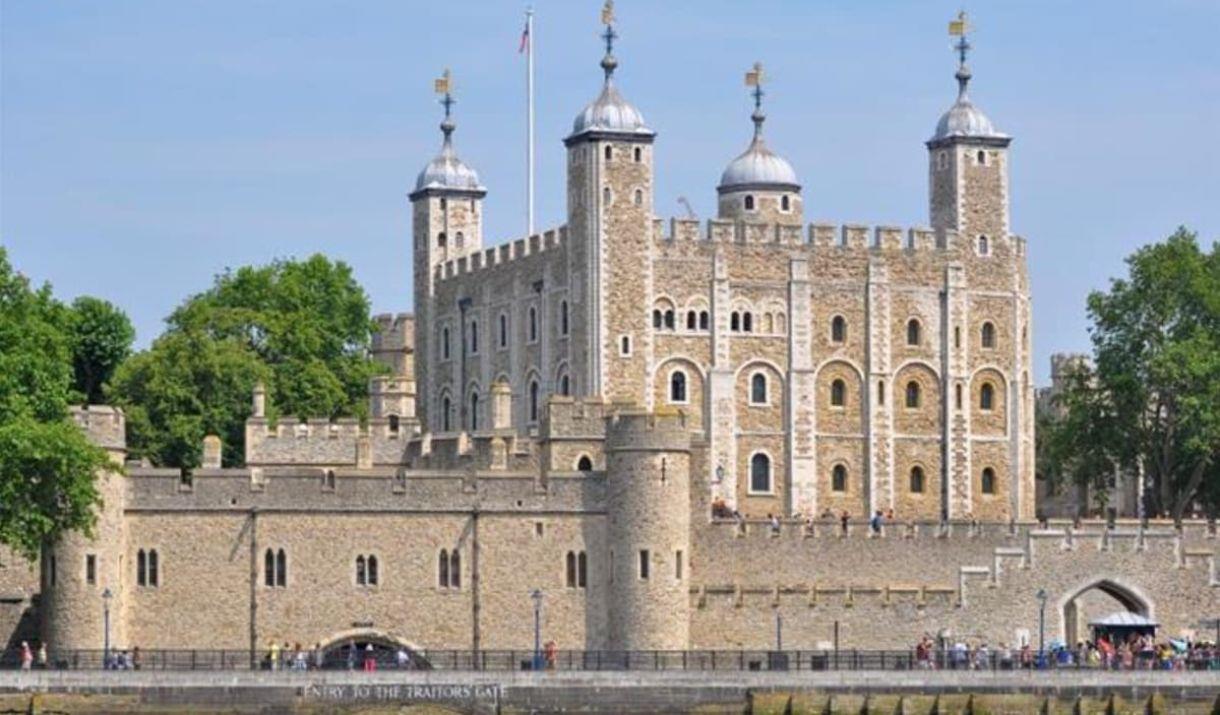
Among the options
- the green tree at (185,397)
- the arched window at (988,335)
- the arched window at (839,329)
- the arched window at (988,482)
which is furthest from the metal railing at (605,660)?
the arched window at (988,335)

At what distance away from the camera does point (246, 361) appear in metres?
115

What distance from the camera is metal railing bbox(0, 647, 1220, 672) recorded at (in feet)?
283

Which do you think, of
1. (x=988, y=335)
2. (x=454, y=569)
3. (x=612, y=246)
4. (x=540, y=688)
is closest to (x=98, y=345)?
(x=612, y=246)

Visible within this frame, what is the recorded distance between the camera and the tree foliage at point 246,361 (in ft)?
367

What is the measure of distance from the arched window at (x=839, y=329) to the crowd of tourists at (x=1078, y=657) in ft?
85.8

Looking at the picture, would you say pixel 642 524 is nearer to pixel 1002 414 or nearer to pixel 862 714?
pixel 862 714

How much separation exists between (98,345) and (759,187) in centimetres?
2042

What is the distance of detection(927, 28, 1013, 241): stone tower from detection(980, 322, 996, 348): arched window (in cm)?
216

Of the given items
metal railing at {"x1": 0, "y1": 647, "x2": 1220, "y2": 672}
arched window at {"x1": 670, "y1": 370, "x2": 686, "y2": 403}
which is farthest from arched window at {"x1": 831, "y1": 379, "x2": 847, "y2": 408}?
metal railing at {"x1": 0, "y1": 647, "x2": 1220, "y2": 672}

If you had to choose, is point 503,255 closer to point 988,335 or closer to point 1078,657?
point 988,335

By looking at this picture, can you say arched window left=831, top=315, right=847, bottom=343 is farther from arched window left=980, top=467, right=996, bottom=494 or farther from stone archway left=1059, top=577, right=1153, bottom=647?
stone archway left=1059, top=577, right=1153, bottom=647

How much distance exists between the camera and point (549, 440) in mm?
96375

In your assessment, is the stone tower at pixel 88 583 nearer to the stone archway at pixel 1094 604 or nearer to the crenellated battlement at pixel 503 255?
the stone archway at pixel 1094 604

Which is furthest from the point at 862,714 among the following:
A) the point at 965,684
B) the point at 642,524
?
the point at 642,524
